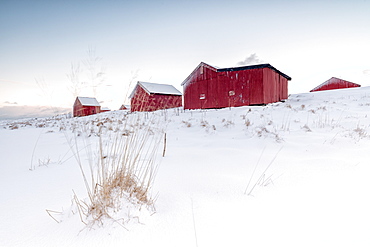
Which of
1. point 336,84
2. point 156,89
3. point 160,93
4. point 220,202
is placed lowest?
point 220,202

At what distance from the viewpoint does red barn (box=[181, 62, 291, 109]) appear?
13945mm

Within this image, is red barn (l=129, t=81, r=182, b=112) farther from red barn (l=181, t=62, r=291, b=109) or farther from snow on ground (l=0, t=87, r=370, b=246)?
snow on ground (l=0, t=87, r=370, b=246)

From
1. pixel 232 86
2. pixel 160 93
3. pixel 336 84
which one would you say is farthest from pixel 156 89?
pixel 336 84

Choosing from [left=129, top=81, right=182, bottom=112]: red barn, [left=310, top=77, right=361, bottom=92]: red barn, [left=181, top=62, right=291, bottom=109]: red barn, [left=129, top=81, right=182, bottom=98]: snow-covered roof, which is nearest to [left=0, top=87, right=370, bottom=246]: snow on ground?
[left=181, top=62, right=291, bottom=109]: red barn

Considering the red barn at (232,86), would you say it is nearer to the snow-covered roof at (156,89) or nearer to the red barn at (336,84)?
the snow-covered roof at (156,89)

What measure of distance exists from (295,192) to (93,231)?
73.8 inches

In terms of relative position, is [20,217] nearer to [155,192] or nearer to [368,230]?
[155,192]

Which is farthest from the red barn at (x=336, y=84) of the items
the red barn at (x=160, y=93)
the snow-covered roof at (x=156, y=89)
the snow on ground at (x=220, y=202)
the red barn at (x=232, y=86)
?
the snow on ground at (x=220, y=202)

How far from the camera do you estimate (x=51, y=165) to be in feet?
9.39

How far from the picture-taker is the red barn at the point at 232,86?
45.8ft

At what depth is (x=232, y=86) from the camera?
14.8m

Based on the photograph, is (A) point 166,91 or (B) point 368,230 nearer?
(B) point 368,230

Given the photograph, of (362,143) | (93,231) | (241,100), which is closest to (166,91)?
(241,100)

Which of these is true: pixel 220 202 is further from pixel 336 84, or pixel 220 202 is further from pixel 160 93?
pixel 336 84
